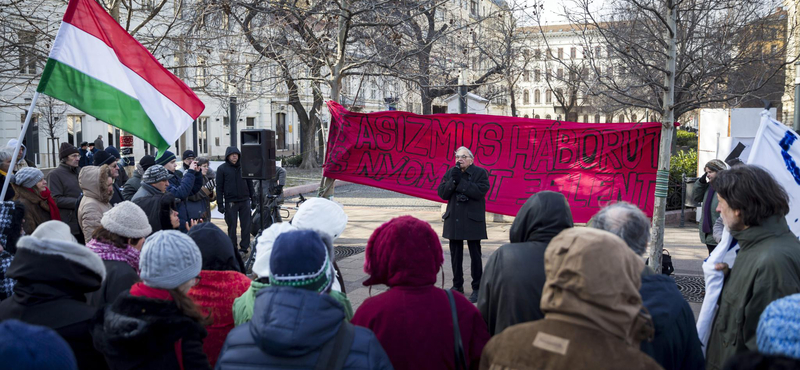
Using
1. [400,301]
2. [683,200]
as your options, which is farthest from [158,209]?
[683,200]

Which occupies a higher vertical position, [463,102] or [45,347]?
[463,102]

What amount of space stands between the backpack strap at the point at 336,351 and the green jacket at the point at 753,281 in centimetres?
189

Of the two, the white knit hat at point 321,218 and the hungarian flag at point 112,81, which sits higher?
the hungarian flag at point 112,81

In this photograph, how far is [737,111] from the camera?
12.4m

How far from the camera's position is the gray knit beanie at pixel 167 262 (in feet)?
8.67

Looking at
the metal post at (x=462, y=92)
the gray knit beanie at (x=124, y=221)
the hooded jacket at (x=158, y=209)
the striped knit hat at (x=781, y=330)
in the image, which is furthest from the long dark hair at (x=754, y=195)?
the metal post at (x=462, y=92)

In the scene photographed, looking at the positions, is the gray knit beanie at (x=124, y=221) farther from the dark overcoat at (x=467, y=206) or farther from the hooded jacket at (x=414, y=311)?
the dark overcoat at (x=467, y=206)

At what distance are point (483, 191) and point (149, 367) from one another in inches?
203

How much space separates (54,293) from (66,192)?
17.7 ft

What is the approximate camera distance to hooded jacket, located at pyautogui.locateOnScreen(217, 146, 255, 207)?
9.84 meters

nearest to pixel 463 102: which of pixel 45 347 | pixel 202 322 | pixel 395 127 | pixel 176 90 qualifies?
pixel 395 127

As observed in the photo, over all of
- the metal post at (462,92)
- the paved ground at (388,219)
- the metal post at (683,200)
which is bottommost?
the paved ground at (388,219)

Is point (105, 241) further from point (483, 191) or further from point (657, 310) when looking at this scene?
point (483, 191)

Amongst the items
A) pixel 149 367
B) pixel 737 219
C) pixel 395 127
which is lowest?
pixel 149 367
